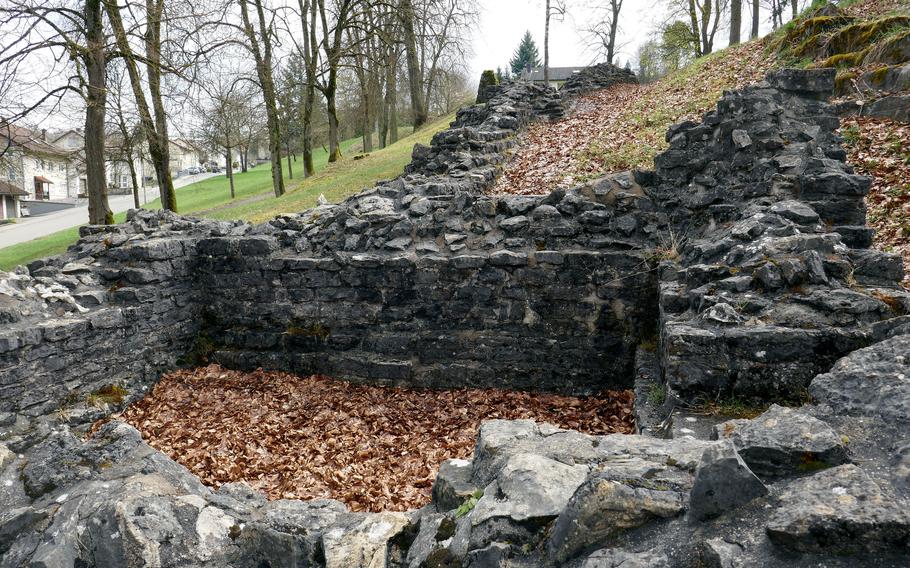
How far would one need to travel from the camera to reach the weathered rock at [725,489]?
6.48 feet

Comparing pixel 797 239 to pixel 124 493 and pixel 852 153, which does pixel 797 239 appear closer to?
pixel 124 493

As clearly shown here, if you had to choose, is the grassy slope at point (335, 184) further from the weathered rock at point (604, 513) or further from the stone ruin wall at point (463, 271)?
the weathered rock at point (604, 513)

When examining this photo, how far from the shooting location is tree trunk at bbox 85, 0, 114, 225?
13.5m

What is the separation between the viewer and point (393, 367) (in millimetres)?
7652

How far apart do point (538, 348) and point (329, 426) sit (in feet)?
8.92

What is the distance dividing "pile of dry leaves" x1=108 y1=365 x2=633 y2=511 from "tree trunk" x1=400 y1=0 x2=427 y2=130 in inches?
717

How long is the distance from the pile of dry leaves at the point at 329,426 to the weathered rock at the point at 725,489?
3436mm

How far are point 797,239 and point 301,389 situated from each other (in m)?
6.02

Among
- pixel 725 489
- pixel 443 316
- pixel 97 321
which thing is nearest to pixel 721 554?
pixel 725 489

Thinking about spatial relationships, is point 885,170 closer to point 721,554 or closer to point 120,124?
point 721,554

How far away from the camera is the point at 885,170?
28.3ft

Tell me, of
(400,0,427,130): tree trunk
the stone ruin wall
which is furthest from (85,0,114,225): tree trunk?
(400,0,427,130): tree trunk

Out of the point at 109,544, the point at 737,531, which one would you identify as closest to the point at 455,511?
the point at 737,531

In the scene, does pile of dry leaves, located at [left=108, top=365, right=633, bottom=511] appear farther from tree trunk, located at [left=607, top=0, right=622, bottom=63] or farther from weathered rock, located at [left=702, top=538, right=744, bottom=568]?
tree trunk, located at [left=607, top=0, right=622, bottom=63]
